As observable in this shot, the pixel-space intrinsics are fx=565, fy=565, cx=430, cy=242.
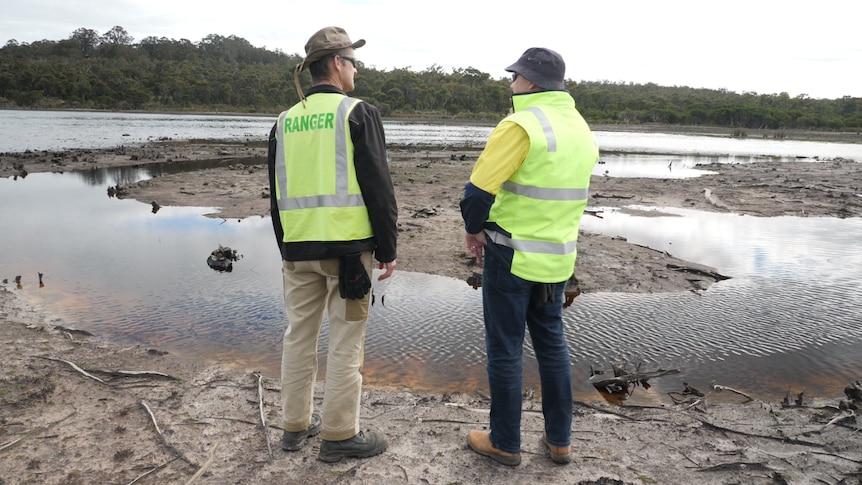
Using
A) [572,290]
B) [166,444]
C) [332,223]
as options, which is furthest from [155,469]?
[572,290]

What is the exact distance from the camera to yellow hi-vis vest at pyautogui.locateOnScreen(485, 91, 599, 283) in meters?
2.89

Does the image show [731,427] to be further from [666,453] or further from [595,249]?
→ [595,249]

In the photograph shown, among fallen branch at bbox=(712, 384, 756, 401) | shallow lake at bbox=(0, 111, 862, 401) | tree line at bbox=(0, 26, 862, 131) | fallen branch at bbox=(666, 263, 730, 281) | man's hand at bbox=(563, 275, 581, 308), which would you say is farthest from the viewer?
tree line at bbox=(0, 26, 862, 131)

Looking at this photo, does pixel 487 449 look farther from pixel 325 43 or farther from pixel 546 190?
pixel 325 43

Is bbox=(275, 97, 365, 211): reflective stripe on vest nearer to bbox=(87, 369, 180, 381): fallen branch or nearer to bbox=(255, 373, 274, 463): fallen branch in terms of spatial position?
bbox=(255, 373, 274, 463): fallen branch

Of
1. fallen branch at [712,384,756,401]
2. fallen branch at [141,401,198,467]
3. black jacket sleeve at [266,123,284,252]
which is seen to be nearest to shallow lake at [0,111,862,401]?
fallen branch at [712,384,756,401]

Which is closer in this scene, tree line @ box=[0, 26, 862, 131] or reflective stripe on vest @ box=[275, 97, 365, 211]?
reflective stripe on vest @ box=[275, 97, 365, 211]

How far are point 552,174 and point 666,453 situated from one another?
6.25ft

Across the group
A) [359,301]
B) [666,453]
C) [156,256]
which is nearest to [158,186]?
[156,256]

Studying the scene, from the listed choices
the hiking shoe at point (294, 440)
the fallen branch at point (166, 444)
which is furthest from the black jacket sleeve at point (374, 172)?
the fallen branch at point (166, 444)

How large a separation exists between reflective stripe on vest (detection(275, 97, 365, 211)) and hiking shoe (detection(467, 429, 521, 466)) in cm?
156

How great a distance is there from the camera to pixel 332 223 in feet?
10.1

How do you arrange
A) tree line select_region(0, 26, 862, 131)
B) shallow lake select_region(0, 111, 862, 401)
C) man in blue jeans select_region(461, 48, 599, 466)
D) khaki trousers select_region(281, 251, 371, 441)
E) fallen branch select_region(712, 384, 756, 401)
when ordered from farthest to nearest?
1. tree line select_region(0, 26, 862, 131)
2. shallow lake select_region(0, 111, 862, 401)
3. fallen branch select_region(712, 384, 756, 401)
4. khaki trousers select_region(281, 251, 371, 441)
5. man in blue jeans select_region(461, 48, 599, 466)

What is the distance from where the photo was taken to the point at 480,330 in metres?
6.07
